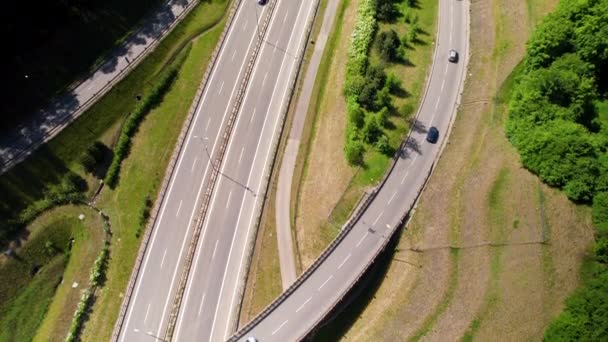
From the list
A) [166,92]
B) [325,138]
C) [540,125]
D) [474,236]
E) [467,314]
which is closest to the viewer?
[467,314]

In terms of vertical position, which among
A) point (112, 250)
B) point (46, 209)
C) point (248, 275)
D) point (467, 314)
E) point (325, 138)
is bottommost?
point (467, 314)

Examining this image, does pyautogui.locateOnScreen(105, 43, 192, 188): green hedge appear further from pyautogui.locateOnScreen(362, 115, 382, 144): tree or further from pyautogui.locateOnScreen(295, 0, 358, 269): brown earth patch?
pyautogui.locateOnScreen(362, 115, 382, 144): tree

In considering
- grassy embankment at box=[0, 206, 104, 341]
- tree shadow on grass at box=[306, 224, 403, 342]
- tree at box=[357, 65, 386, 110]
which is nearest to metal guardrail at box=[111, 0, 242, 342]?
grassy embankment at box=[0, 206, 104, 341]

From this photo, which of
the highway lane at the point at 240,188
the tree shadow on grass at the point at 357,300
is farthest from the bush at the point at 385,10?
the tree shadow on grass at the point at 357,300

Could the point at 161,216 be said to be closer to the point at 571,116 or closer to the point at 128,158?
the point at 128,158

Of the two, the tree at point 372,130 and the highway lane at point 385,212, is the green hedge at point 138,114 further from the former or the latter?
the tree at point 372,130

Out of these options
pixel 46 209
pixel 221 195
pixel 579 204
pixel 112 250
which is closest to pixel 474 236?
pixel 579 204

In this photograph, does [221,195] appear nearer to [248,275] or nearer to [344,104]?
[248,275]
